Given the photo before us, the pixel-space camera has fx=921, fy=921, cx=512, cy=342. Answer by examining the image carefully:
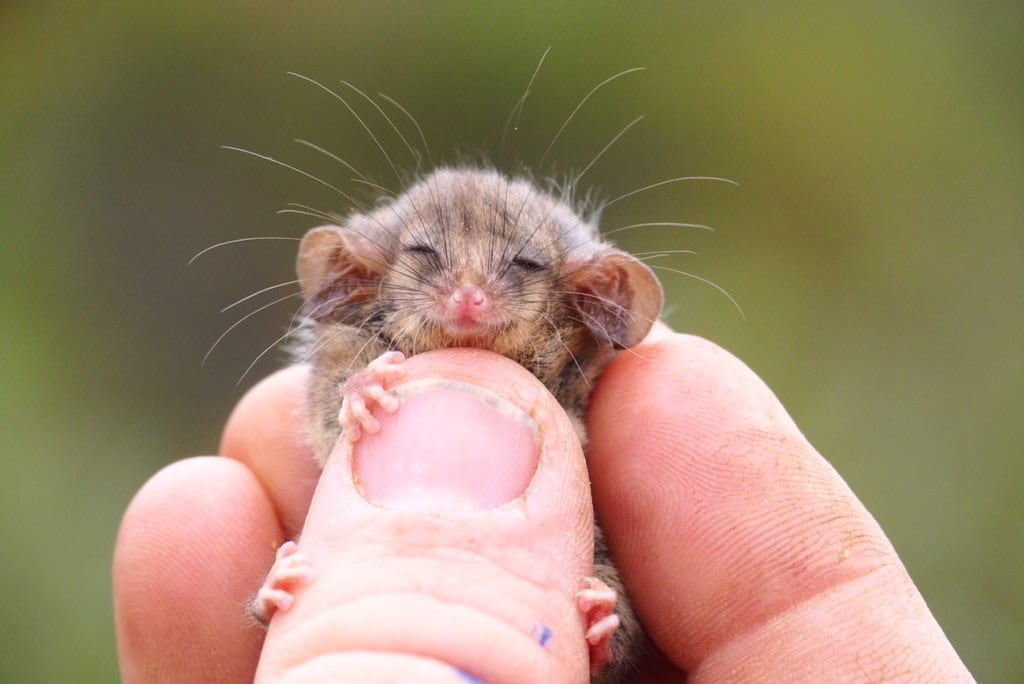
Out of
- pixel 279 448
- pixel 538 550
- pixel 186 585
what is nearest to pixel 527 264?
pixel 538 550

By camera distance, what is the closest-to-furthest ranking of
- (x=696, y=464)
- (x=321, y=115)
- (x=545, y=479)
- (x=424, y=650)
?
(x=424, y=650) < (x=545, y=479) < (x=696, y=464) < (x=321, y=115)

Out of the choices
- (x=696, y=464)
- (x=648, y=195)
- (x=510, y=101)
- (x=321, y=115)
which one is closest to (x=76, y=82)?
(x=321, y=115)

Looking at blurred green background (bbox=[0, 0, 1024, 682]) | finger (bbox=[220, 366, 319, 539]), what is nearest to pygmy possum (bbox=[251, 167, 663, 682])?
finger (bbox=[220, 366, 319, 539])

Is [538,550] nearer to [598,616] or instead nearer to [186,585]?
[598,616]

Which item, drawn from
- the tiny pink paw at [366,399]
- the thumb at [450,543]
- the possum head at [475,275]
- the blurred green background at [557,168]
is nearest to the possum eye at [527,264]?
the possum head at [475,275]

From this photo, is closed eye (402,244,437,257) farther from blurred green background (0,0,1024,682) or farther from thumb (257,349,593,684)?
blurred green background (0,0,1024,682)

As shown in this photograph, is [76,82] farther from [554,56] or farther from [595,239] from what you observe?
[595,239]
